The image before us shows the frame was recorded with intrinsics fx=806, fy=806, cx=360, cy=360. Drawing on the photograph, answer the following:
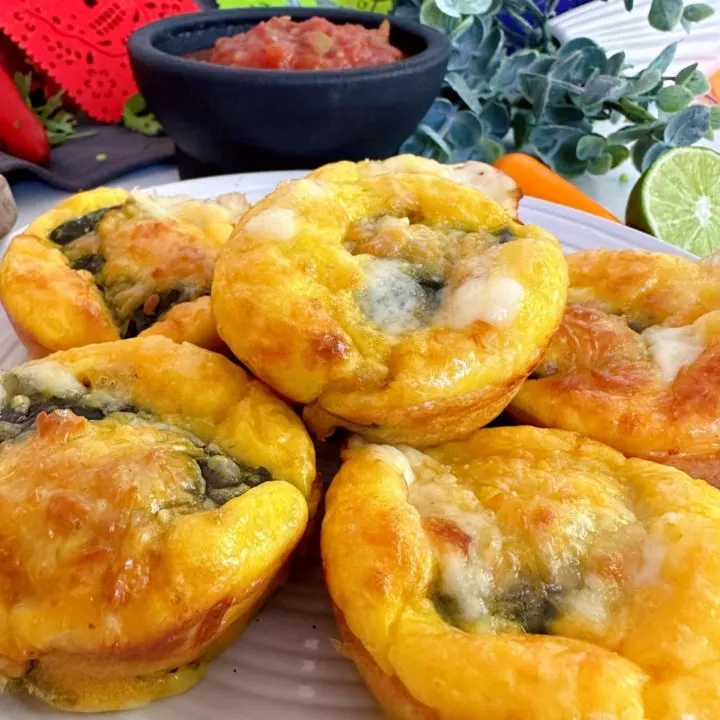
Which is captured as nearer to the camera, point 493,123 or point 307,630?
point 307,630

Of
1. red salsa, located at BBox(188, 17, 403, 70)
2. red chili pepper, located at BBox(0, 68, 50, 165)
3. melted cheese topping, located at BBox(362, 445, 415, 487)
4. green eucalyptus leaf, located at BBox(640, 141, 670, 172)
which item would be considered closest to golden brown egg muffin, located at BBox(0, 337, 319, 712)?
melted cheese topping, located at BBox(362, 445, 415, 487)

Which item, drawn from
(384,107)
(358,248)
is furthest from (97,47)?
(358,248)

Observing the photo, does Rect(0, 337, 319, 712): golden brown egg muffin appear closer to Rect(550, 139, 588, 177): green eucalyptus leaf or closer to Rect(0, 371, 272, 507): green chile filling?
Rect(0, 371, 272, 507): green chile filling

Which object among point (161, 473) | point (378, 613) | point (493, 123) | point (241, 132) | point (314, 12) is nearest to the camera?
point (378, 613)

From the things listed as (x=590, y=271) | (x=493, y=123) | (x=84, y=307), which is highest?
(x=84, y=307)

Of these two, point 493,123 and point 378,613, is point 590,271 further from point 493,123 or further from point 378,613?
point 493,123

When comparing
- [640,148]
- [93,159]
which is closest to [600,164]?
[640,148]
